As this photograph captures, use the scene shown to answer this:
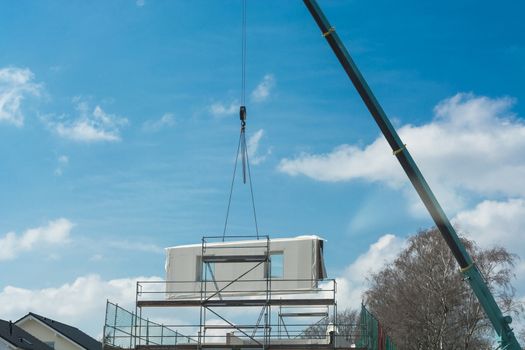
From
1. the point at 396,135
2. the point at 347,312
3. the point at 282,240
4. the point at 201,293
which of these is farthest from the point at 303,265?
the point at 347,312

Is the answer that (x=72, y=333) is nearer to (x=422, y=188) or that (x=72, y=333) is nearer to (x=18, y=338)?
(x=18, y=338)

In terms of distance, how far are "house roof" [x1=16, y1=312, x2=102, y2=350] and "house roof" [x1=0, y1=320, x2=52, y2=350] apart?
13.7 feet

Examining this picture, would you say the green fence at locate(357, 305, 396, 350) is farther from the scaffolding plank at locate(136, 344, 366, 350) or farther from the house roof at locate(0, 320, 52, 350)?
the house roof at locate(0, 320, 52, 350)

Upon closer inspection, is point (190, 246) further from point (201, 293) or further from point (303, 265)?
point (303, 265)

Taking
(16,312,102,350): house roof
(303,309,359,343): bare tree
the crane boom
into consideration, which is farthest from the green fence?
(16,312,102,350): house roof

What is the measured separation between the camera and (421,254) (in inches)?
2323

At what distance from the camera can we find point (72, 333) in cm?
6172

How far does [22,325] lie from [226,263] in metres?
31.4

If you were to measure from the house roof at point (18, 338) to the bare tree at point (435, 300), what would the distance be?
24.0 metres

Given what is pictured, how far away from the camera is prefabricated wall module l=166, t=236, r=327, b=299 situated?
29.4 metres

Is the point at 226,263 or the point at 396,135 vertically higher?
the point at 396,135

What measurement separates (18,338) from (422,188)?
2918cm

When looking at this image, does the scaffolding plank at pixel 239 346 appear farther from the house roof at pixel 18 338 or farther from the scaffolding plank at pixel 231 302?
the house roof at pixel 18 338

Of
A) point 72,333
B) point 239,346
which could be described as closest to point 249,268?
point 239,346
